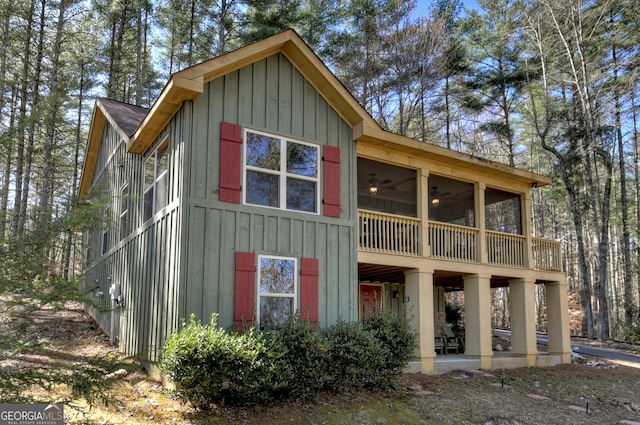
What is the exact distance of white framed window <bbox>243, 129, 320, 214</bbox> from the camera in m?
9.17

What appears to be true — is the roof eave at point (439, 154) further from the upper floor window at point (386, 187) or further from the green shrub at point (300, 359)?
the green shrub at point (300, 359)

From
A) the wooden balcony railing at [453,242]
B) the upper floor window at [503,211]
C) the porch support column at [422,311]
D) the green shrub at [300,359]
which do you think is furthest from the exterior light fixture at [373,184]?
the green shrub at [300,359]

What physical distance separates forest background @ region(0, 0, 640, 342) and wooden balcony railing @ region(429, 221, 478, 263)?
996cm

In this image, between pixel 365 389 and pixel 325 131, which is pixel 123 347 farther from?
pixel 325 131

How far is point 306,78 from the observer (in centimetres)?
1019

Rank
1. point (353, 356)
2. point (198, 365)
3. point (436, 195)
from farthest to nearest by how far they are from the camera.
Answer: point (436, 195) < point (353, 356) < point (198, 365)

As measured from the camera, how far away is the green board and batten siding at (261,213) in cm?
832

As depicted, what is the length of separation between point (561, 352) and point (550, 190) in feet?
45.9

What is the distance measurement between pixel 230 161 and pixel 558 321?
10943 millimetres

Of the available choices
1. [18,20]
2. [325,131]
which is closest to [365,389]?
[325,131]

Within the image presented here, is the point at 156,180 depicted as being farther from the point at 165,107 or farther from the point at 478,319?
the point at 478,319

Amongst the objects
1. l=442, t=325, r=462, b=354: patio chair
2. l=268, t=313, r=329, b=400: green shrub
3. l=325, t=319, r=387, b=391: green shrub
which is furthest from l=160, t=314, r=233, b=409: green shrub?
l=442, t=325, r=462, b=354: patio chair

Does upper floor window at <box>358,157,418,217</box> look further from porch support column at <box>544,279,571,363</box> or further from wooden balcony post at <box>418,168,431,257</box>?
porch support column at <box>544,279,571,363</box>

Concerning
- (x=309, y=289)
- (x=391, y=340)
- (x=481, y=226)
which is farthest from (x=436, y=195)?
(x=309, y=289)
